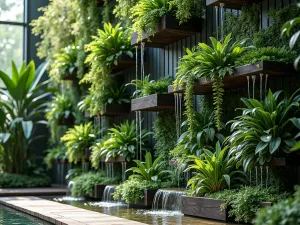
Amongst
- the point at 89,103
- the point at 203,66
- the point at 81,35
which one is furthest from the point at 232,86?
the point at 81,35

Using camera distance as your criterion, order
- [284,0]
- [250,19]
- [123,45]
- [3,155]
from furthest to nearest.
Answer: [3,155] < [123,45] < [250,19] < [284,0]

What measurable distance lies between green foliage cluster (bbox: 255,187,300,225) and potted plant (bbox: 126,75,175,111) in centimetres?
489

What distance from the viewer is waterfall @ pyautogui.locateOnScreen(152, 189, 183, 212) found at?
817 cm

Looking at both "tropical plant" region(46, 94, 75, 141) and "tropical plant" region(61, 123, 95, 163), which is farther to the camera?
"tropical plant" region(46, 94, 75, 141)

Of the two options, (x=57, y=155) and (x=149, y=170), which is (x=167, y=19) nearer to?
(x=149, y=170)

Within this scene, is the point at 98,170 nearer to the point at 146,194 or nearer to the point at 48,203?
the point at 48,203

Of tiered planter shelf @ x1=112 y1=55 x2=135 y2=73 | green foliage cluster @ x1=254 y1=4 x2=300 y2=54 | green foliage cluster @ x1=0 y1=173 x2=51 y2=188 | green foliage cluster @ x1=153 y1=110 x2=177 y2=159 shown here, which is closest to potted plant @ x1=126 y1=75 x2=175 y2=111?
green foliage cluster @ x1=153 y1=110 x2=177 y2=159

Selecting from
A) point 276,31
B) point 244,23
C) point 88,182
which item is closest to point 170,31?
point 244,23

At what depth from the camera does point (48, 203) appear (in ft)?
31.5

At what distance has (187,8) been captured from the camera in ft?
28.1

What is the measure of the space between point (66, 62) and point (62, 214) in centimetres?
545

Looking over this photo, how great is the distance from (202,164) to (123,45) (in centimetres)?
386

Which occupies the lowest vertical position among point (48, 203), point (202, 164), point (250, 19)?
point (48, 203)

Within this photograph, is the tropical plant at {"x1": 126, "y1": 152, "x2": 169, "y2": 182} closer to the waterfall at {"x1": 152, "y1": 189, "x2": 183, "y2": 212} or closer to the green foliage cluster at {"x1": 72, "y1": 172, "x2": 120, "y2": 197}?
the waterfall at {"x1": 152, "y1": 189, "x2": 183, "y2": 212}
